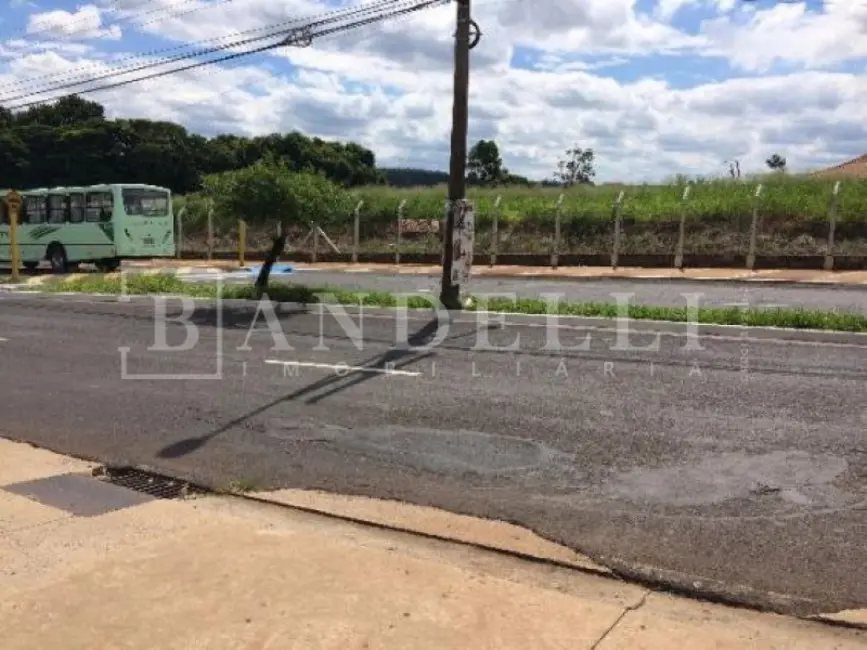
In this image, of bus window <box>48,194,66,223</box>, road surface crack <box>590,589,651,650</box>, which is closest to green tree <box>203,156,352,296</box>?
bus window <box>48,194,66,223</box>

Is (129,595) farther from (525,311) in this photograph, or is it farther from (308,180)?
(308,180)

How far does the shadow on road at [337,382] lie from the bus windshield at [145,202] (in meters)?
18.4

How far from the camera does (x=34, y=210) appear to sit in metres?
30.9

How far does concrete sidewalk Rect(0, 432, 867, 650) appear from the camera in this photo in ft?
12.8

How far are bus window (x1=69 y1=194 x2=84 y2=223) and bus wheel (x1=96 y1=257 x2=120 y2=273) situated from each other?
5.08 ft

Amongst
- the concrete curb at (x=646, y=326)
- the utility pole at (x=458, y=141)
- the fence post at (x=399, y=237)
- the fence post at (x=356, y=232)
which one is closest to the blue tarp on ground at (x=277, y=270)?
the fence post at (x=356, y=232)

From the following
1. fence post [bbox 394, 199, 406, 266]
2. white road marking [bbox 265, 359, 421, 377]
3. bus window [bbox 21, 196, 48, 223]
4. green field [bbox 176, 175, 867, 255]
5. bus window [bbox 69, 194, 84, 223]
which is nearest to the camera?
white road marking [bbox 265, 359, 421, 377]

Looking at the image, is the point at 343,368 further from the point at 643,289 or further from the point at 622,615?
the point at 643,289

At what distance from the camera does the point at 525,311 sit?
14.9 m

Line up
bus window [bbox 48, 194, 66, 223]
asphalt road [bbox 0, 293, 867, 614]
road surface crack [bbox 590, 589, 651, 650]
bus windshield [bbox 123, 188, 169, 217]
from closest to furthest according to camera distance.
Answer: road surface crack [bbox 590, 589, 651, 650]
asphalt road [bbox 0, 293, 867, 614]
bus windshield [bbox 123, 188, 169, 217]
bus window [bbox 48, 194, 66, 223]

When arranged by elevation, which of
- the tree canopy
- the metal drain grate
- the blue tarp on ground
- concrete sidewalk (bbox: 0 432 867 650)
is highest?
the tree canopy

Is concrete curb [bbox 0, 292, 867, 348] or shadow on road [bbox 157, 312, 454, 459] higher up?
concrete curb [bbox 0, 292, 867, 348]

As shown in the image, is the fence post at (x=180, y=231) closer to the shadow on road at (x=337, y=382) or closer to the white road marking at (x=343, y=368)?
the shadow on road at (x=337, y=382)

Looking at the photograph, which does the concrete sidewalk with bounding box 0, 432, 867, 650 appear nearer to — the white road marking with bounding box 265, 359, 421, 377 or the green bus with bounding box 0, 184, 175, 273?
the white road marking with bounding box 265, 359, 421, 377
